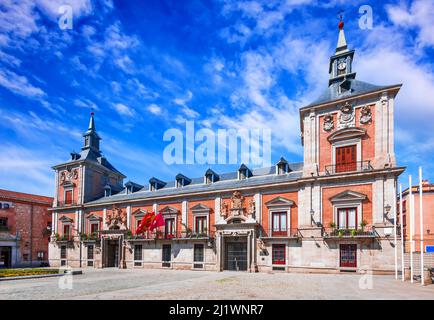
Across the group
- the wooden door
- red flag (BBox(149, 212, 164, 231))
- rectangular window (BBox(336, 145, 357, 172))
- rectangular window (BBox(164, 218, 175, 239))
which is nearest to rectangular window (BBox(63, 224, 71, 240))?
red flag (BBox(149, 212, 164, 231))

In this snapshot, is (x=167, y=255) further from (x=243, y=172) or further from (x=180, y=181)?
(x=243, y=172)

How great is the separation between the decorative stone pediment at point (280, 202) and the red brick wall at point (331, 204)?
110 inches

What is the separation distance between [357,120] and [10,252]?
42047 millimetres

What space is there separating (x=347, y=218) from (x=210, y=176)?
14.5 metres

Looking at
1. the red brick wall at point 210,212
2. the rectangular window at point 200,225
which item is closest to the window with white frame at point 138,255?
the red brick wall at point 210,212

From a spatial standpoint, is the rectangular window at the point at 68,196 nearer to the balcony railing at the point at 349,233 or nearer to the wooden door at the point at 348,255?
the balcony railing at the point at 349,233

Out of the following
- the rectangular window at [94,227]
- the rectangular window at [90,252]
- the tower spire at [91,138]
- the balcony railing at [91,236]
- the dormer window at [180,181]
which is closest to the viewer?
the dormer window at [180,181]

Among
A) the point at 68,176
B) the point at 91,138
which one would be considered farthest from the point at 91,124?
the point at 68,176

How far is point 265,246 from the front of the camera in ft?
88.8

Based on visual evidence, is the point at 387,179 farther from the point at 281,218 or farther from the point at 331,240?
the point at 281,218

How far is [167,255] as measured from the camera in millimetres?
32125

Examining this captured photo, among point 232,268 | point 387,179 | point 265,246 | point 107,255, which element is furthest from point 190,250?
point 387,179

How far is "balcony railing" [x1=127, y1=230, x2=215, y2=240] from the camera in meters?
29.9

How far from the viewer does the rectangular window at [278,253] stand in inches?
1035
